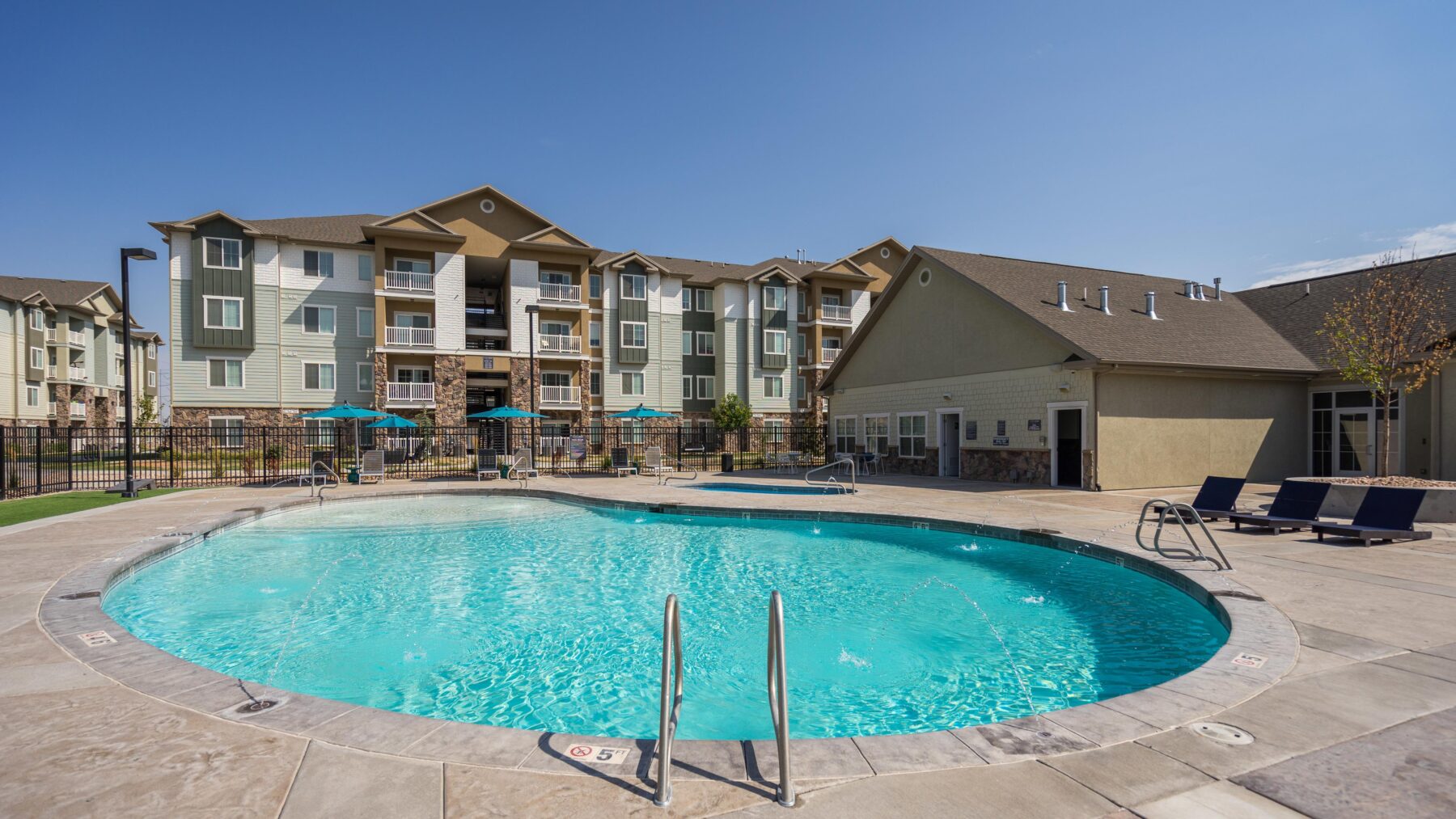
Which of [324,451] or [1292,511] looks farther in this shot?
[324,451]

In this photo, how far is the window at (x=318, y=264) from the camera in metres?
32.0

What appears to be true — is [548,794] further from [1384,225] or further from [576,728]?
[1384,225]

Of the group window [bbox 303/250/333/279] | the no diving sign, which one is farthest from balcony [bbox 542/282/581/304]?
the no diving sign

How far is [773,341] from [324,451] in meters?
24.1

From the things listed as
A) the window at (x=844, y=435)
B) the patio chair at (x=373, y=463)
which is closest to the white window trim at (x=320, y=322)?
the patio chair at (x=373, y=463)

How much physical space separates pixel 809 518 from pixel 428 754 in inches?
418

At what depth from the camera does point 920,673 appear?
589 cm

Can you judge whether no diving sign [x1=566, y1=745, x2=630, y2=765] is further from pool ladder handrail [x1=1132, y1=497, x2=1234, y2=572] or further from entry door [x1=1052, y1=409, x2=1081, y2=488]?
entry door [x1=1052, y1=409, x2=1081, y2=488]

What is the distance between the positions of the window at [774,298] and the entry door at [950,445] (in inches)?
756

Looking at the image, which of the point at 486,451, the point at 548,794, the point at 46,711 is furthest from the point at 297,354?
the point at 548,794

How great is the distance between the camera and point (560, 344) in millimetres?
34406

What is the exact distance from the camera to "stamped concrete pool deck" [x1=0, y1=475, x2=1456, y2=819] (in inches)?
110

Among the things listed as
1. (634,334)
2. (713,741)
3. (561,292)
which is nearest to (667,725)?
(713,741)

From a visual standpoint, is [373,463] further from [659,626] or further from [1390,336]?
[1390,336]
